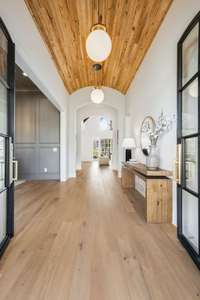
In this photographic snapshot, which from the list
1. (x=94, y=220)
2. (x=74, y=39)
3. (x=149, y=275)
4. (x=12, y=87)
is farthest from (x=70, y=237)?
(x=74, y=39)

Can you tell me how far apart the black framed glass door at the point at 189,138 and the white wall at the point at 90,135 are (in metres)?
13.7

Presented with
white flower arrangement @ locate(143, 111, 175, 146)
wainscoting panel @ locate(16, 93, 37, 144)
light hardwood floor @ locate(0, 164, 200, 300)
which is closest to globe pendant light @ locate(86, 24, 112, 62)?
white flower arrangement @ locate(143, 111, 175, 146)

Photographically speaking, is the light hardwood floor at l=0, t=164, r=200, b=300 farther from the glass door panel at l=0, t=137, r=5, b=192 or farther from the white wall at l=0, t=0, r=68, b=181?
the white wall at l=0, t=0, r=68, b=181

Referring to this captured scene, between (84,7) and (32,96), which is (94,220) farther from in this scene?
(32,96)

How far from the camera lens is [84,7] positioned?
2693 millimetres

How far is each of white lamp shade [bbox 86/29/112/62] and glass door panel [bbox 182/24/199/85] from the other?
101 cm

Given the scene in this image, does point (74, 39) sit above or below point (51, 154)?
above

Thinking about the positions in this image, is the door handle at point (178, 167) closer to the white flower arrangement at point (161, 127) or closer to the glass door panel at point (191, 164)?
the glass door panel at point (191, 164)

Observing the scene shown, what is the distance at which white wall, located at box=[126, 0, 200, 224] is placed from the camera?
7.67 feet

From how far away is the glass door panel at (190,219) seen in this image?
74.5 inches

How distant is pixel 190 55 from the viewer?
205 centimetres

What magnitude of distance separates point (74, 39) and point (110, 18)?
897 mm

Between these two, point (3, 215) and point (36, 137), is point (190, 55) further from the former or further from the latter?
point (36, 137)

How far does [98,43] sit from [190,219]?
8.38 ft
